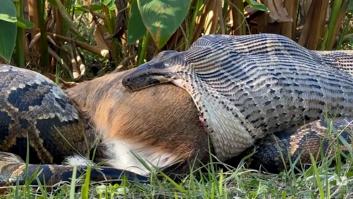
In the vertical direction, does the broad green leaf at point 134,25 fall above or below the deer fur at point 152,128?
above

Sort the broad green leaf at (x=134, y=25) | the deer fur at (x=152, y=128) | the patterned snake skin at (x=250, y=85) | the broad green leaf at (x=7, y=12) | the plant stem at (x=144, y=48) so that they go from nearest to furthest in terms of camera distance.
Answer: the deer fur at (x=152, y=128) < the patterned snake skin at (x=250, y=85) < the broad green leaf at (x=7, y=12) < the broad green leaf at (x=134, y=25) < the plant stem at (x=144, y=48)

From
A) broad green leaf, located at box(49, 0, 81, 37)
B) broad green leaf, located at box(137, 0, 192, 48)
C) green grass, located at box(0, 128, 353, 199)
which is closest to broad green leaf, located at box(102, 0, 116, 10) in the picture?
broad green leaf, located at box(49, 0, 81, 37)

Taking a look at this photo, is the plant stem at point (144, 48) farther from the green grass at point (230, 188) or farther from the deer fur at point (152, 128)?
the green grass at point (230, 188)

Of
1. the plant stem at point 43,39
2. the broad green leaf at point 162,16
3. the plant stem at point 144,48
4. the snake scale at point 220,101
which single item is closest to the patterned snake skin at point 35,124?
the snake scale at point 220,101

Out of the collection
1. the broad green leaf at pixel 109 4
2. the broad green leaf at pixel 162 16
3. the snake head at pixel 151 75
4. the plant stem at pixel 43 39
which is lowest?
the plant stem at pixel 43 39

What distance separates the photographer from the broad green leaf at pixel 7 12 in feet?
11.3

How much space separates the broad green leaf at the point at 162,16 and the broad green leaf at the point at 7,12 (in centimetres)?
53

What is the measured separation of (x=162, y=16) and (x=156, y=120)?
578mm

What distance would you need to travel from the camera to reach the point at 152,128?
3.18 metres

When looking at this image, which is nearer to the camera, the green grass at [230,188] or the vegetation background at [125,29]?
the green grass at [230,188]

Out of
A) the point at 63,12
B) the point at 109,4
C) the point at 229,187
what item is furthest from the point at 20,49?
the point at 229,187

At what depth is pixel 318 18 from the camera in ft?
16.5

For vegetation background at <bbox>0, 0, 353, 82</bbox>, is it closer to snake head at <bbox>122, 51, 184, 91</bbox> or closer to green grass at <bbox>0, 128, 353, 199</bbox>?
snake head at <bbox>122, 51, 184, 91</bbox>

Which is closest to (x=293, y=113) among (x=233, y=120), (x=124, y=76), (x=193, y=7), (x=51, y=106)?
(x=233, y=120)
